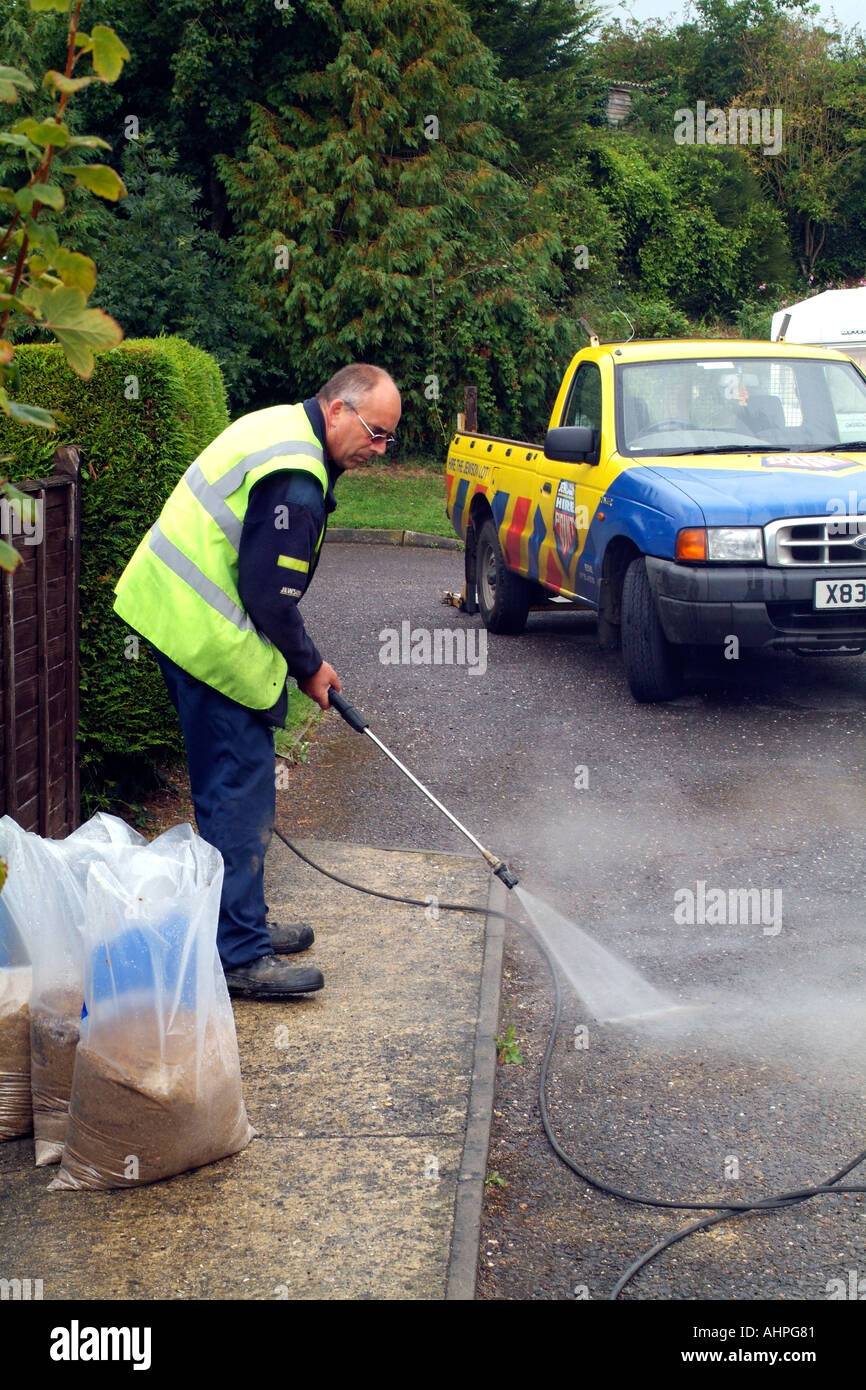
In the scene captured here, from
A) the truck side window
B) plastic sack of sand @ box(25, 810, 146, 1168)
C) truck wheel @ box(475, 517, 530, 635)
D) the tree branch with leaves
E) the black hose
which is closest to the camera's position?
the tree branch with leaves

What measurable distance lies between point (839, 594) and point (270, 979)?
14.6 feet

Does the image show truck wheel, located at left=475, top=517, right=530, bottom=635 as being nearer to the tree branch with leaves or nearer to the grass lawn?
the grass lawn

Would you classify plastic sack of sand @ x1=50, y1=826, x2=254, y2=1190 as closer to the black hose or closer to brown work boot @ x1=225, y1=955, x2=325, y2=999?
the black hose

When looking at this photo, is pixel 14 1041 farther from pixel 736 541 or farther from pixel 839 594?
pixel 839 594

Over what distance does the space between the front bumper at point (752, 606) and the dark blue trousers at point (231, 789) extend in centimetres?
381

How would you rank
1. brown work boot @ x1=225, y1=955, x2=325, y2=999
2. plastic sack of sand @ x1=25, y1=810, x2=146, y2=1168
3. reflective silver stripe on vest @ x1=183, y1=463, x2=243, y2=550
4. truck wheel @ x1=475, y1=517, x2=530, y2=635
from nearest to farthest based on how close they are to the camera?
plastic sack of sand @ x1=25, y1=810, x2=146, y2=1168 < reflective silver stripe on vest @ x1=183, y1=463, x2=243, y2=550 < brown work boot @ x1=225, y1=955, x2=325, y2=999 < truck wheel @ x1=475, y1=517, x2=530, y2=635

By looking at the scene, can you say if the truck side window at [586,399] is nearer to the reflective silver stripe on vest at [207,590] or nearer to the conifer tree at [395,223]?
the reflective silver stripe on vest at [207,590]

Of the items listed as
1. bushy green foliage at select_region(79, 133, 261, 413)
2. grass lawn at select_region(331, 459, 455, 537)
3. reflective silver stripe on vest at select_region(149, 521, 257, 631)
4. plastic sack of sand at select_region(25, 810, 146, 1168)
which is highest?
bushy green foliage at select_region(79, 133, 261, 413)

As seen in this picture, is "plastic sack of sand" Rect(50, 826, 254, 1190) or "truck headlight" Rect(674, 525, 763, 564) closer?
"plastic sack of sand" Rect(50, 826, 254, 1190)

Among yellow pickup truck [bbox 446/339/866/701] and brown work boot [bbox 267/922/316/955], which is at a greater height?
yellow pickup truck [bbox 446/339/866/701]

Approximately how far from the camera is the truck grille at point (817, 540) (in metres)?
7.79

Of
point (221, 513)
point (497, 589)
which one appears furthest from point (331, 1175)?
point (497, 589)

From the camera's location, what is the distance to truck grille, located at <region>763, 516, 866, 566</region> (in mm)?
7785

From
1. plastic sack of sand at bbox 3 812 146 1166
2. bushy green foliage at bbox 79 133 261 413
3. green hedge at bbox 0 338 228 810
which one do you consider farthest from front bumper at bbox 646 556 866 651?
bushy green foliage at bbox 79 133 261 413
